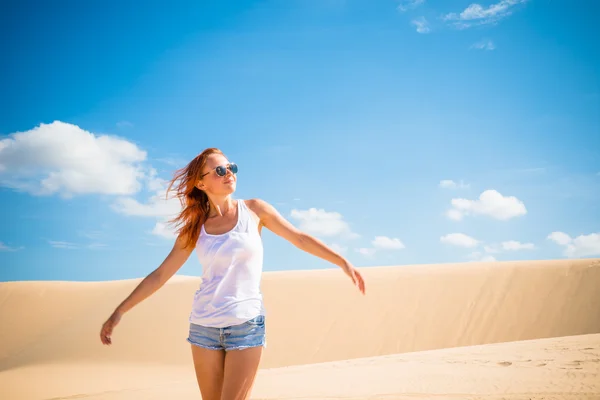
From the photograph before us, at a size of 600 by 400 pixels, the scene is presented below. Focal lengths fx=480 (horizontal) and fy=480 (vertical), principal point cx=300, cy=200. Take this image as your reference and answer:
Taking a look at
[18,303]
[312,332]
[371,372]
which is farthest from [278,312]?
[18,303]

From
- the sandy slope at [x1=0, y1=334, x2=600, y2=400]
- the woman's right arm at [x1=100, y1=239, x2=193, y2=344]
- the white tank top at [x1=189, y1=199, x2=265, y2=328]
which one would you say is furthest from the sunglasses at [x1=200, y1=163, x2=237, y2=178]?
the sandy slope at [x1=0, y1=334, x2=600, y2=400]

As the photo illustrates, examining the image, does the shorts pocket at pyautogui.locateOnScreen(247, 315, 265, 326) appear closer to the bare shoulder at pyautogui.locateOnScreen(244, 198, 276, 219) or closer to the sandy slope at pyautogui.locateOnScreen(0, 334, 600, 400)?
the bare shoulder at pyautogui.locateOnScreen(244, 198, 276, 219)

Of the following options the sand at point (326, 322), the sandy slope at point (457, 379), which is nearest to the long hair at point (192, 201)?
the sandy slope at point (457, 379)

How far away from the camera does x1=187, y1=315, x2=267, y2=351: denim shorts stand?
2.73 m

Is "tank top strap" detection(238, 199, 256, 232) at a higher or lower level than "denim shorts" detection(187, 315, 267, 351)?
higher

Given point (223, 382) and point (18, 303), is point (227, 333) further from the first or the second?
point (18, 303)

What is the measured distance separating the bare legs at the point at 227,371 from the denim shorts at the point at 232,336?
0.03 metres

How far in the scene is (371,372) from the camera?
878 centimetres

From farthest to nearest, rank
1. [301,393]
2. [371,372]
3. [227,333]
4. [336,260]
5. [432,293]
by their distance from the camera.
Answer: [432,293] → [371,372] → [301,393] → [336,260] → [227,333]

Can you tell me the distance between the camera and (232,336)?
2.73 meters

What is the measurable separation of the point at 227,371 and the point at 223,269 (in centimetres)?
57

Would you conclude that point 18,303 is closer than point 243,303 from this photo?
No

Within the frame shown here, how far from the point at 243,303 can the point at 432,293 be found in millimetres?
20471

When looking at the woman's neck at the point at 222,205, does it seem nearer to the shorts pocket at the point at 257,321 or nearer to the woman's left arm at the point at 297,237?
the woman's left arm at the point at 297,237
